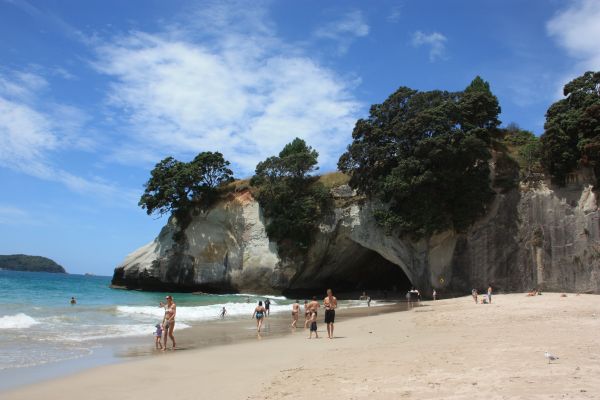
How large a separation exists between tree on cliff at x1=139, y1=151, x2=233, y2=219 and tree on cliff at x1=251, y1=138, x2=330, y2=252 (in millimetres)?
6204

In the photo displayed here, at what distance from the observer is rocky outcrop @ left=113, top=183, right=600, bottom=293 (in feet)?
89.8

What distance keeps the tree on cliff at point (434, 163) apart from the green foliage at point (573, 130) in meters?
3.71

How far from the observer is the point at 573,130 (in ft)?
88.5

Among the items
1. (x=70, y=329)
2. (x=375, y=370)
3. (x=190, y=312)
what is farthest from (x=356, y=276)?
(x=375, y=370)

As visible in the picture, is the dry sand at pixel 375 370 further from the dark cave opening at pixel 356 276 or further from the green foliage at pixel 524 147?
the dark cave opening at pixel 356 276

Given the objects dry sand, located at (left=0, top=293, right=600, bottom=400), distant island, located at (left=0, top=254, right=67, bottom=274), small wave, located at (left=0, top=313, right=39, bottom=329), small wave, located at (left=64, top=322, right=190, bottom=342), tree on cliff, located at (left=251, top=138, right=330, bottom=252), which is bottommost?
small wave, located at (left=64, top=322, right=190, bottom=342)

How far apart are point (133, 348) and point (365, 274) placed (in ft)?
115

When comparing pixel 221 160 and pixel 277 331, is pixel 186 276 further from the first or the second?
pixel 277 331

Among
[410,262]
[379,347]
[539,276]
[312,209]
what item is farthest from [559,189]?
[379,347]

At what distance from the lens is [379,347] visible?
10625mm

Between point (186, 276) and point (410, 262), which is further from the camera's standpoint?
point (186, 276)

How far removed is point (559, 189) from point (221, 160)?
28.6m

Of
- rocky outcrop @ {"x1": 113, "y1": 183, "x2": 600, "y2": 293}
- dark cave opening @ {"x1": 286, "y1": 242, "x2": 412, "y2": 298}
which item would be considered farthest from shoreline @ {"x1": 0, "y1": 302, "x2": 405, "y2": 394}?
dark cave opening @ {"x1": 286, "y1": 242, "x2": 412, "y2": 298}

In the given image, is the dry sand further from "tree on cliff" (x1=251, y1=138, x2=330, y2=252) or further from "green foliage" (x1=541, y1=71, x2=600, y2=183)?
"tree on cliff" (x1=251, y1=138, x2=330, y2=252)
